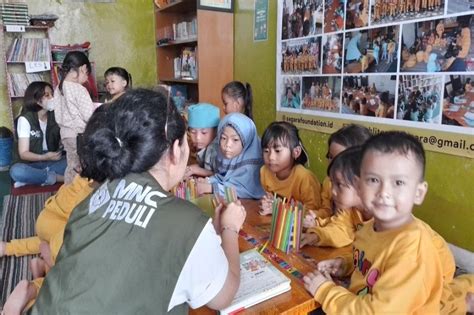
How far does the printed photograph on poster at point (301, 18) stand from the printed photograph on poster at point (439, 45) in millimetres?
682

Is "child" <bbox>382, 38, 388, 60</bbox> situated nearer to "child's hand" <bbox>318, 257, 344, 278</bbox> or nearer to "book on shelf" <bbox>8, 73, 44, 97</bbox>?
"child's hand" <bbox>318, 257, 344, 278</bbox>

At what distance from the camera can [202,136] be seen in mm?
2479

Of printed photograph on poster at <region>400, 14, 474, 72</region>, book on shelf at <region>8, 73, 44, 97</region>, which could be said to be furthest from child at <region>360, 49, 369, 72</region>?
book on shelf at <region>8, 73, 44, 97</region>

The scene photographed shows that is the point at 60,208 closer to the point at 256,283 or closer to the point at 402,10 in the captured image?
the point at 256,283

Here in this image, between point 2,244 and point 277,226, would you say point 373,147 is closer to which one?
point 277,226

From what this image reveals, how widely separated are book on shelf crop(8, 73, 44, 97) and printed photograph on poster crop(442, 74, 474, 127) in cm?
450

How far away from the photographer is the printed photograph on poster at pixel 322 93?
2270mm

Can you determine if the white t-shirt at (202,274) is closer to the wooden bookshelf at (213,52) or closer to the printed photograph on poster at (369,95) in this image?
the printed photograph on poster at (369,95)

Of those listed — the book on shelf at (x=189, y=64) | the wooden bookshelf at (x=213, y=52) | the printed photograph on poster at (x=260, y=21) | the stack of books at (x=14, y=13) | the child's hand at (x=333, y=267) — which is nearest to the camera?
the child's hand at (x=333, y=267)

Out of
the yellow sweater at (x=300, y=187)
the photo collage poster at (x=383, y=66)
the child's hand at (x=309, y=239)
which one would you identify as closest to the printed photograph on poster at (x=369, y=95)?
the photo collage poster at (x=383, y=66)

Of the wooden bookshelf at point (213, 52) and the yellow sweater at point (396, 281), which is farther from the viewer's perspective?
the wooden bookshelf at point (213, 52)

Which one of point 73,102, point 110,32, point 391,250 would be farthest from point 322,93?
point 110,32

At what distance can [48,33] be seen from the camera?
4.43 meters

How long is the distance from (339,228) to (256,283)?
468mm
